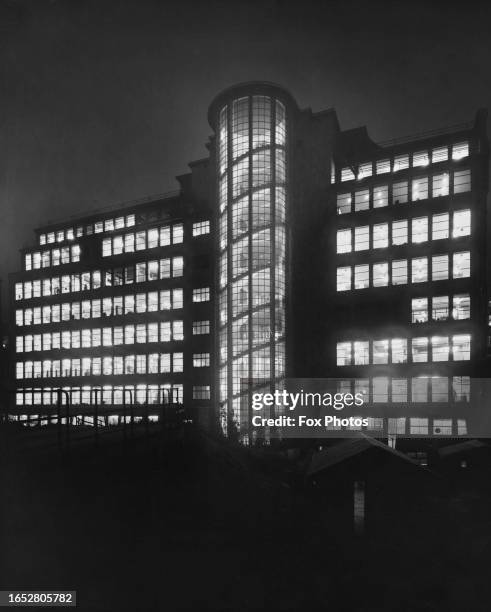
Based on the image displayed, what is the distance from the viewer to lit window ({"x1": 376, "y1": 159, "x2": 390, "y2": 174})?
4297cm

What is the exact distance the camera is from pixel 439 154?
40938 mm

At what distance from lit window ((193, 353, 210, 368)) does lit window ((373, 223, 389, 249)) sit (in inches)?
805

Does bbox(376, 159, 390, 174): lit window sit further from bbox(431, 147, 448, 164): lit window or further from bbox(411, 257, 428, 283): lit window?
A: bbox(411, 257, 428, 283): lit window

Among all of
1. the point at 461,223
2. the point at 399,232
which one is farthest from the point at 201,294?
the point at 461,223

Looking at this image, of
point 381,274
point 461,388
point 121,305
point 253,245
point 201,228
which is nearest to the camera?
point 461,388

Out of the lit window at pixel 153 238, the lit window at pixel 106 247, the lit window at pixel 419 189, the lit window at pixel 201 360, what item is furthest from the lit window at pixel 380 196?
the lit window at pixel 106 247

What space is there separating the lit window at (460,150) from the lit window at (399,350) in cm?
1684

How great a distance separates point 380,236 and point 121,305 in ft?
99.7

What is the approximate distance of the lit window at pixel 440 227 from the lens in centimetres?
3941

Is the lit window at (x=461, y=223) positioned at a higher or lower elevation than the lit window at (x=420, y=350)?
higher

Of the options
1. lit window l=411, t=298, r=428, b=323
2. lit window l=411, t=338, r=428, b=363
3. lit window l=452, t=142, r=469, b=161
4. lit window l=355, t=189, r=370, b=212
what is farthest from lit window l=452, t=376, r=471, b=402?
lit window l=452, t=142, r=469, b=161

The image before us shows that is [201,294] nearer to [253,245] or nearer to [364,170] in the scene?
[253,245]

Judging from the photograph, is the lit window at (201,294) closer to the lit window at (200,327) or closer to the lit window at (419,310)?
the lit window at (200,327)

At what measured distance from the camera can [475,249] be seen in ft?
125
